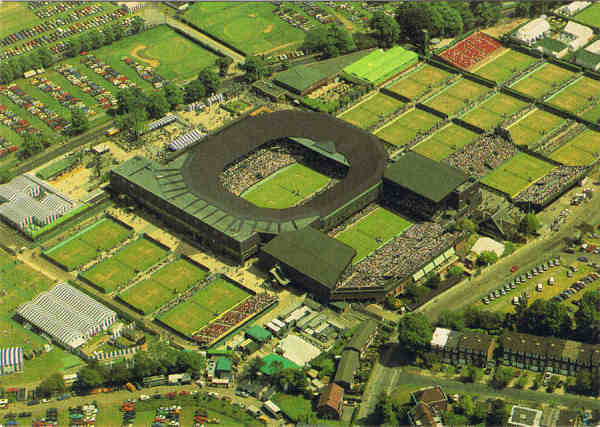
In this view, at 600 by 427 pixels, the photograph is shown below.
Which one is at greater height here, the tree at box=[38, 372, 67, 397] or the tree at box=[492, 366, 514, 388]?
the tree at box=[492, 366, 514, 388]

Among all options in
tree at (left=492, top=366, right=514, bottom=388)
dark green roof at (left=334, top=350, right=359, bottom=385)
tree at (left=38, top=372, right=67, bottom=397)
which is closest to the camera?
dark green roof at (left=334, top=350, right=359, bottom=385)

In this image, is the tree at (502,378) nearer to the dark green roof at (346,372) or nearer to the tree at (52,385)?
the dark green roof at (346,372)

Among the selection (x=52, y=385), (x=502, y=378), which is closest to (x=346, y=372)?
(x=502, y=378)

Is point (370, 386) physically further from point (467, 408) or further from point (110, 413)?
point (110, 413)

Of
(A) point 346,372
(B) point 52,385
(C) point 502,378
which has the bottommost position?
(B) point 52,385

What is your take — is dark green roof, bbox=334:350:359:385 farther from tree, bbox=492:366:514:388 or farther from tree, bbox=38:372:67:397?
tree, bbox=38:372:67:397

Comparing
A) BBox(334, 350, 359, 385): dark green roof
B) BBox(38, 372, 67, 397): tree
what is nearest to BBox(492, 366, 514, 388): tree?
BBox(334, 350, 359, 385): dark green roof

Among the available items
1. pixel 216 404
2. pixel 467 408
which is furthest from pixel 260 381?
pixel 467 408

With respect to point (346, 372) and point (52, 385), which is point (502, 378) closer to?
point (346, 372)
